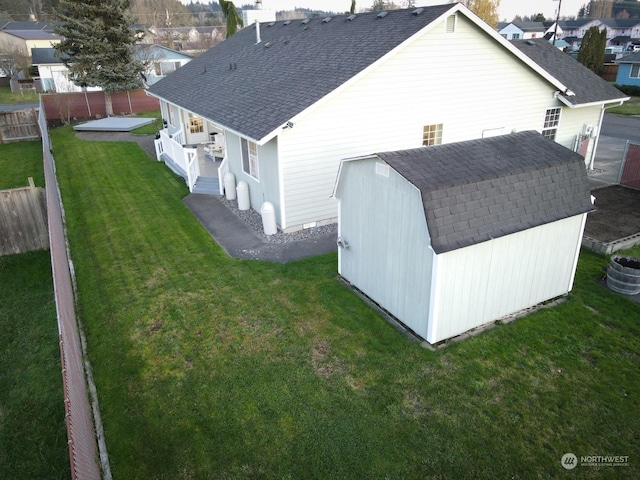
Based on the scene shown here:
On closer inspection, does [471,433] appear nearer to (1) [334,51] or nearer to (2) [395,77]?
(2) [395,77]

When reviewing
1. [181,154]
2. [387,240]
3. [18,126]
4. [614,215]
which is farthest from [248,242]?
[18,126]

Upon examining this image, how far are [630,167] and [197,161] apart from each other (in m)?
16.0

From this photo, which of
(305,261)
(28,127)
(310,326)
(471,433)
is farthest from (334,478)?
(28,127)

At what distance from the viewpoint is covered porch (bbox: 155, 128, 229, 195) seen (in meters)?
16.6

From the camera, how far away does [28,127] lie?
87.9 feet

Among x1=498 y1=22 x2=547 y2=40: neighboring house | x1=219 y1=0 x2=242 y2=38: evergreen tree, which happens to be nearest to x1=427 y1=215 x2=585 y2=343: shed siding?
x1=219 y1=0 x2=242 y2=38: evergreen tree

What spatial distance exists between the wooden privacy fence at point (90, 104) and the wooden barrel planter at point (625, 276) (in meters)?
34.3

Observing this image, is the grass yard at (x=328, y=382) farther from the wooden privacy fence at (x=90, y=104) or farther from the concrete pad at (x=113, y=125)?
the wooden privacy fence at (x=90, y=104)

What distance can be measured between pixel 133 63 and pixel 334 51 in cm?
2493

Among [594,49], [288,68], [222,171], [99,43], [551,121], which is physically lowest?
[222,171]

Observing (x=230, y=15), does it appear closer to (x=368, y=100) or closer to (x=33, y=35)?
(x=368, y=100)

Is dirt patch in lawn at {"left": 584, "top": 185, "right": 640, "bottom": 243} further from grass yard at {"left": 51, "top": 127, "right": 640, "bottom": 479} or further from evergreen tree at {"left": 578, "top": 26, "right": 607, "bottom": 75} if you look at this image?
evergreen tree at {"left": 578, "top": 26, "right": 607, "bottom": 75}

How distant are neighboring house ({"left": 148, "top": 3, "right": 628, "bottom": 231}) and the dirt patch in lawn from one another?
3.25 meters

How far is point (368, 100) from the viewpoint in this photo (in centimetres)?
1284
